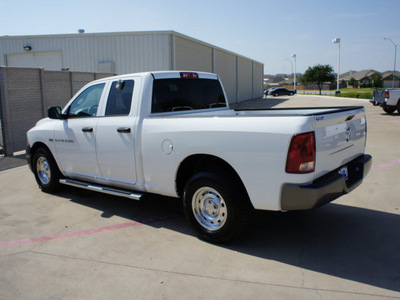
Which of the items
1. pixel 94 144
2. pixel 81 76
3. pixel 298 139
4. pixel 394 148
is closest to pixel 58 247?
pixel 94 144

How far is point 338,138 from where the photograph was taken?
3.95 meters

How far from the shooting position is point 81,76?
45.7 ft

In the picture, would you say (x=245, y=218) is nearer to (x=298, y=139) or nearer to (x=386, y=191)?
(x=298, y=139)

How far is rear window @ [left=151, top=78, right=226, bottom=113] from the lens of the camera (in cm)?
492

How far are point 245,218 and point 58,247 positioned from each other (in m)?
2.17

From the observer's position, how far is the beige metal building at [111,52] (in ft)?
64.6

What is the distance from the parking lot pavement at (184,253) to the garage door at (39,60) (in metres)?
18.8

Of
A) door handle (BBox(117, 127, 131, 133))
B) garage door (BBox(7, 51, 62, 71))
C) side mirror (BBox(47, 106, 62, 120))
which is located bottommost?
door handle (BBox(117, 127, 131, 133))

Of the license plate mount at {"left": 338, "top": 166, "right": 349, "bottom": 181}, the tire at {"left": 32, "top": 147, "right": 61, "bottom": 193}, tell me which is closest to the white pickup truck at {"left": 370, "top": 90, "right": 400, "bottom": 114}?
the license plate mount at {"left": 338, "top": 166, "right": 349, "bottom": 181}

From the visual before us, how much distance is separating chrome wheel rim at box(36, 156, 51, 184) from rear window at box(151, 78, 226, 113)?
259cm

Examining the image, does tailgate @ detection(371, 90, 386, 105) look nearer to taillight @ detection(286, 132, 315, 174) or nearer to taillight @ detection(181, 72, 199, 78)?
taillight @ detection(181, 72, 199, 78)

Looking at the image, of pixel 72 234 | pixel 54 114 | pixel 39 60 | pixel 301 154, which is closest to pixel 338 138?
pixel 301 154

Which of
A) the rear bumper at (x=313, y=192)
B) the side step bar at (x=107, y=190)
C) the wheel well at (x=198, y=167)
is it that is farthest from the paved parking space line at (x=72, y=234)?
the rear bumper at (x=313, y=192)

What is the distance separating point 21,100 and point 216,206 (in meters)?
8.64
